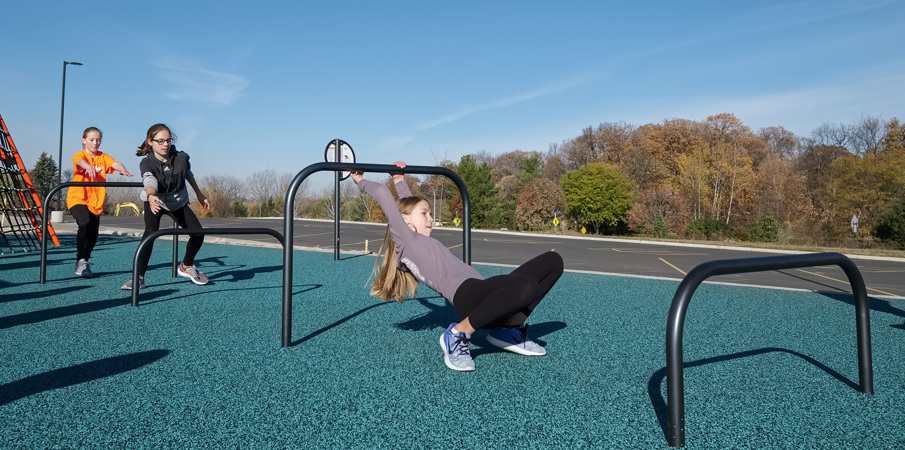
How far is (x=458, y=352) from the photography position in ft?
9.87

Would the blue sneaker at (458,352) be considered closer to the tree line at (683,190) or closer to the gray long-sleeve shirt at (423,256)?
the gray long-sleeve shirt at (423,256)

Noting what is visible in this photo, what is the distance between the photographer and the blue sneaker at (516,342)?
3.33 meters

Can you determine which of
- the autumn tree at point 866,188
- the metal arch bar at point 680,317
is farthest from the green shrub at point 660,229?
the metal arch bar at point 680,317

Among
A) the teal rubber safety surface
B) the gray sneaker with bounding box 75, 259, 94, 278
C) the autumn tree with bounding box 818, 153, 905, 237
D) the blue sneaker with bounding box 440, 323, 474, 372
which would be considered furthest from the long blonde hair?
the autumn tree with bounding box 818, 153, 905, 237

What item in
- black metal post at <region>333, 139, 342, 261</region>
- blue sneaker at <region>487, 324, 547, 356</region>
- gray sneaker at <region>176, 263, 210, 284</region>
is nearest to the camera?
blue sneaker at <region>487, 324, 547, 356</region>

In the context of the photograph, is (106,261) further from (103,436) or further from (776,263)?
(776,263)

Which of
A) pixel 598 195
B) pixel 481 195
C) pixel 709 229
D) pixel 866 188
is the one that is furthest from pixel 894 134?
pixel 481 195

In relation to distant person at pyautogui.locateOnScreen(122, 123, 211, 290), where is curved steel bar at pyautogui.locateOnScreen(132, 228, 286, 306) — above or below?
below

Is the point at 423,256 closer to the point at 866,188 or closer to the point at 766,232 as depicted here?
the point at 766,232

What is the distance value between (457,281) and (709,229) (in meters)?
27.2

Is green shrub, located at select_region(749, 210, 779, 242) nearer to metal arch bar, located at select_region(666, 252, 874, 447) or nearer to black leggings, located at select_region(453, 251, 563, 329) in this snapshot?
black leggings, located at select_region(453, 251, 563, 329)

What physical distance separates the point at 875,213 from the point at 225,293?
1186 inches

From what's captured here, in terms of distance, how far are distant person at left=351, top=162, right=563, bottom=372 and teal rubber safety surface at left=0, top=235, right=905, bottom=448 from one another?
154 millimetres

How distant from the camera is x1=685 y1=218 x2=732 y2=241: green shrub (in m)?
26.6
